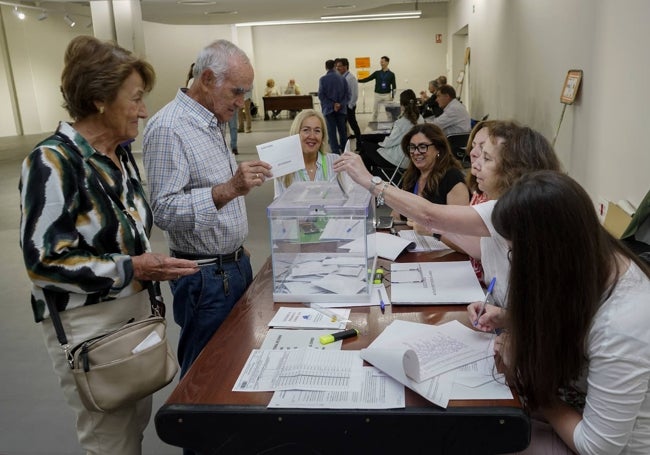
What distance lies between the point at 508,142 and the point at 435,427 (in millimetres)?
1080

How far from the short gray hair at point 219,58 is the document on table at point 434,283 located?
959 millimetres

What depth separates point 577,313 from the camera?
3.93 feet

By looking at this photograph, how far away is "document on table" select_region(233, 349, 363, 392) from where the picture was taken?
135cm

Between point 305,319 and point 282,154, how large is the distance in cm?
58

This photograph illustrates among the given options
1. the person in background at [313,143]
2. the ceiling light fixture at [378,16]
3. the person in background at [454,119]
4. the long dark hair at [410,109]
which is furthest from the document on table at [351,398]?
the ceiling light fixture at [378,16]

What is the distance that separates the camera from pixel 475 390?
131 cm

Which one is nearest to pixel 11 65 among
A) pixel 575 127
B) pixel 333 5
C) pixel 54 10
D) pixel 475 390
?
pixel 54 10

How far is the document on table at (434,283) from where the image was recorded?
1818 millimetres

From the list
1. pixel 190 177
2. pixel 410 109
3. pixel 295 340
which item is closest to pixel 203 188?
pixel 190 177

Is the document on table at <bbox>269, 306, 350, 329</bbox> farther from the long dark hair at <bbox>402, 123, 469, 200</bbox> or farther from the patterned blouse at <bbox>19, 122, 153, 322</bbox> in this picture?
the long dark hair at <bbox>402, 123, 469, 200</bbox>

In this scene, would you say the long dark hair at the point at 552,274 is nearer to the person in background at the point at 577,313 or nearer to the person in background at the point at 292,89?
the person in background at the point at 577,313

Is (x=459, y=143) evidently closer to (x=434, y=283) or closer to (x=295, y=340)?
(x=434, y=283)

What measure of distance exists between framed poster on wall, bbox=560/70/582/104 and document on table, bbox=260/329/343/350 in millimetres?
3760

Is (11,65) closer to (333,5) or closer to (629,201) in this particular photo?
(333,5)
